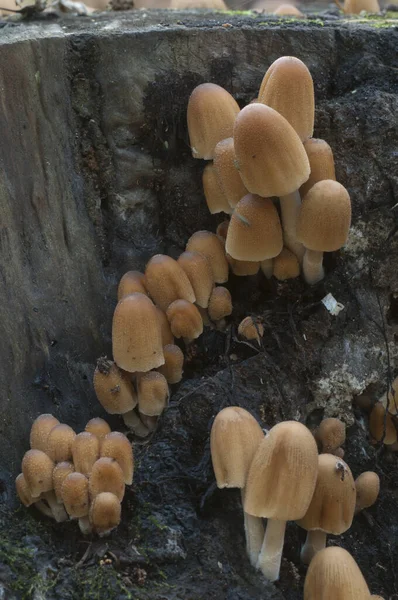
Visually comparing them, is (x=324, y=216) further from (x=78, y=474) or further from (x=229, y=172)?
(x=78, y=474)

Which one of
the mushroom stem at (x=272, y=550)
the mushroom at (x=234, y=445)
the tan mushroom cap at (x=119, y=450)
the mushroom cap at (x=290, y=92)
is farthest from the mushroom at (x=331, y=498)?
the mushroom cap at (x=290, y=92)

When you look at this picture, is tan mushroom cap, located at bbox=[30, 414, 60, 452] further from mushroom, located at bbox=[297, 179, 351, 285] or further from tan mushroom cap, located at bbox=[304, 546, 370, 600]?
mushroom, located at bbox=[297, 179, 351, 285]

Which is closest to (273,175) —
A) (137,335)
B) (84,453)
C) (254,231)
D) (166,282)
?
(254,231)

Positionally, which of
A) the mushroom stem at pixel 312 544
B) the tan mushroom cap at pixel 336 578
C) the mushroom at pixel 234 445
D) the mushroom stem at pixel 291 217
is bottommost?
the mushroom stem at pixel 312 544

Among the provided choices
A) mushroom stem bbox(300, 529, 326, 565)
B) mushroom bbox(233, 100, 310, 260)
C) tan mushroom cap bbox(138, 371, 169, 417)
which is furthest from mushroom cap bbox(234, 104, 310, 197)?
mushroom stem bbox(300, 529, 326, 565)

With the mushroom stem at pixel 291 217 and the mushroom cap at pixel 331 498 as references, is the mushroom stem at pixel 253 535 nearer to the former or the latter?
the mushroom cap at pixel 331 498
